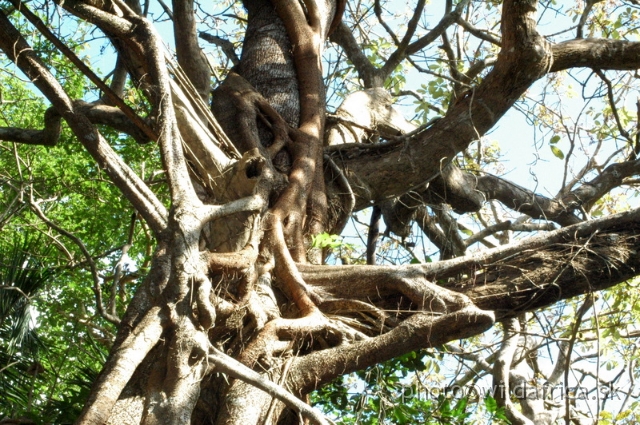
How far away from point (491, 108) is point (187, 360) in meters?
2.71

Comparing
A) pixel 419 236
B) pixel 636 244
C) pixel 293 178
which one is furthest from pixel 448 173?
pixel 636 244

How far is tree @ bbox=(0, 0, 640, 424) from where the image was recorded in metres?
3.20

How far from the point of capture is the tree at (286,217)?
10.5 ft

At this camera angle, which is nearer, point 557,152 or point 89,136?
point 89,136

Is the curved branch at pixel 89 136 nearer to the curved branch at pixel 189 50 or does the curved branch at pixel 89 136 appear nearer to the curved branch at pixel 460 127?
the curved branch at pixel 189 50

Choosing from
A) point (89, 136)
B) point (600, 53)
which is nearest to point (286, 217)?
point (89, 136)

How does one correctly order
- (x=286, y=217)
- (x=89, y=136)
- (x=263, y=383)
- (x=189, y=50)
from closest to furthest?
1. (x=263, y=383)
2. (x=89, y=136)
3. (x=286, y=217)
4. (x=189, y=50)

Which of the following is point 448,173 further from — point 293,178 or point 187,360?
point 187,360

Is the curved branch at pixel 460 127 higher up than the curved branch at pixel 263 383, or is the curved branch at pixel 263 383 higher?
the curved branch at pixel 460 127

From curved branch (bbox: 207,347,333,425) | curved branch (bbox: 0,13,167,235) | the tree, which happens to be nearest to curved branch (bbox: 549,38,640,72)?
the tree

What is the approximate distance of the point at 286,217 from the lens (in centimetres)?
442

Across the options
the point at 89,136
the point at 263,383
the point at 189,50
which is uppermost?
the point at 189,50

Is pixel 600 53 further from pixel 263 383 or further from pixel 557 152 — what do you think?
pixel 263 383

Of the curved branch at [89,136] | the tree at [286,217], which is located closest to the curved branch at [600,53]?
the tree at [286,217]
